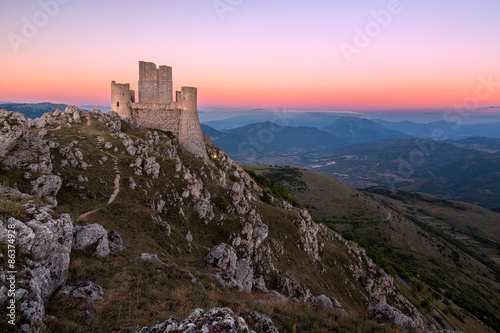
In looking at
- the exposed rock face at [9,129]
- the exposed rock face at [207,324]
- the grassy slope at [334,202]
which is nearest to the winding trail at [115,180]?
the exposed rock face at [9,129]

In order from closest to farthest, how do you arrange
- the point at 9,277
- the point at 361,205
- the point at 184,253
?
the point at 9,277 → the point at 184,253 → the point at 361,205

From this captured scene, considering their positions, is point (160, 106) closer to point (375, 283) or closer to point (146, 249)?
point (146, 249)

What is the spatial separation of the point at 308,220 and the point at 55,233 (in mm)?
57708

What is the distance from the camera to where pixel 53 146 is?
29328mm

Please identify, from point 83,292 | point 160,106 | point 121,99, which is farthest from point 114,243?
point 121,99

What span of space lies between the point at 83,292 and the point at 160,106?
4964 cm

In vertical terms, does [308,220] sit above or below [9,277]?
below

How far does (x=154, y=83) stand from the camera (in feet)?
170

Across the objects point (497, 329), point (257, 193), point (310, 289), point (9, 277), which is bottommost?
point (497, 329)

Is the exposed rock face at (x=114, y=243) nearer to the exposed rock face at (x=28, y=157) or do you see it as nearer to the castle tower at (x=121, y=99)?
the exposed rock face at (x=28, y=157)

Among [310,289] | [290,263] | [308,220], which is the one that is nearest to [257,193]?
[308,220]

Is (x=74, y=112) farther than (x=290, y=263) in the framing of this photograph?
Yes

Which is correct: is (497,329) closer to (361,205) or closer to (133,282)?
(361,205)

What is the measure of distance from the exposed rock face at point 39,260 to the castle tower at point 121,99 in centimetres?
4606
